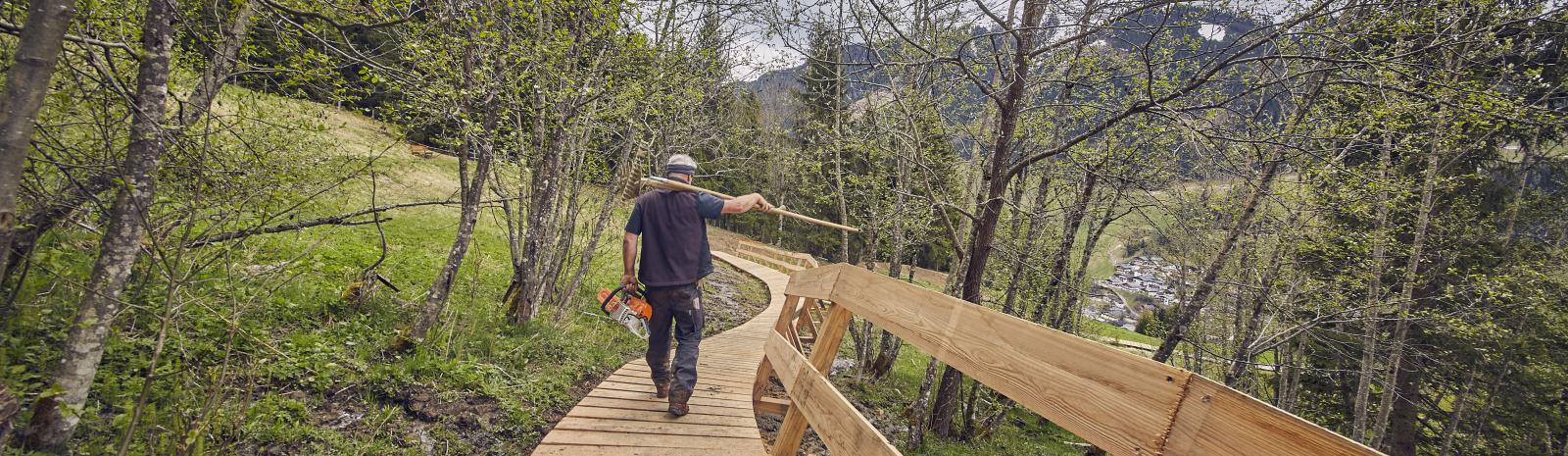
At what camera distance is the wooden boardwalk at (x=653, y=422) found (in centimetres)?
409

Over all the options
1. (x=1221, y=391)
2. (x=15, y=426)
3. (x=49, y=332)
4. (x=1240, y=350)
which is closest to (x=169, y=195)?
(x=49, y=332)

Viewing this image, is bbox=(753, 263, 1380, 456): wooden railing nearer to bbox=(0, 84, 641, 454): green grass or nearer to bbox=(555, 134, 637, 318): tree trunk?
bbox=(0, 84, 641, 454): green grass

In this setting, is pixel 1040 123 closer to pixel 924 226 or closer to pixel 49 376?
pixel 924 226

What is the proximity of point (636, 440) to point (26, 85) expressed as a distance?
3.40m

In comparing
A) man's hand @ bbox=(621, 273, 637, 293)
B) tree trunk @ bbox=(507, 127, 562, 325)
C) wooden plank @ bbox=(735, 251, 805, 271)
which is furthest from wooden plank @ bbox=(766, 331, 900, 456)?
wooden plank @ bbox=(735, 251, 805, 271)

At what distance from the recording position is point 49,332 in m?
3.82

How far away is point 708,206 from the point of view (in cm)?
469

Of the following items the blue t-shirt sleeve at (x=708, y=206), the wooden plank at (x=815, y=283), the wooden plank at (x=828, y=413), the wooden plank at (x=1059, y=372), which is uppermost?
the blue t-shirt sleeve at (x=708, y=206)

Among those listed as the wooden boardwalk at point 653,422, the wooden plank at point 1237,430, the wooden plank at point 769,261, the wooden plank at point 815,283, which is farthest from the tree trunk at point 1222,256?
the wooden plank at point 769,261

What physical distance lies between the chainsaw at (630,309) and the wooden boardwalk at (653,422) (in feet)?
2.17

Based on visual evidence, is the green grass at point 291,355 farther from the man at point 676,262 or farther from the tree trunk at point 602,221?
the man at point 676,262

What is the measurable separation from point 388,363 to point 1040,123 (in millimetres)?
8430

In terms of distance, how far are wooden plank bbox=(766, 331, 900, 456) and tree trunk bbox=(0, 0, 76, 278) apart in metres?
3.18

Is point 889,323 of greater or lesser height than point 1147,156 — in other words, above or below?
below
